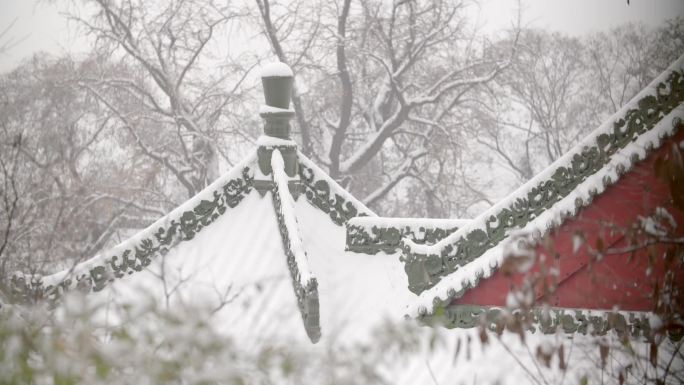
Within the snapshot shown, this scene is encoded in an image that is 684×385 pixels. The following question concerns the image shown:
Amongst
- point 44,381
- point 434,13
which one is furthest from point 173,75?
point 44,381

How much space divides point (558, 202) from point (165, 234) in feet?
11.6

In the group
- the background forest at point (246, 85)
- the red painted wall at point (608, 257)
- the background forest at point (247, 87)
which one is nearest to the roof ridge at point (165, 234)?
the red painted wall at point (608, 257)

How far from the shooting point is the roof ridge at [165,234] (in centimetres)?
609

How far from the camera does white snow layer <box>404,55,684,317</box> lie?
404cm

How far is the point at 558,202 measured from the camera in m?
4.29

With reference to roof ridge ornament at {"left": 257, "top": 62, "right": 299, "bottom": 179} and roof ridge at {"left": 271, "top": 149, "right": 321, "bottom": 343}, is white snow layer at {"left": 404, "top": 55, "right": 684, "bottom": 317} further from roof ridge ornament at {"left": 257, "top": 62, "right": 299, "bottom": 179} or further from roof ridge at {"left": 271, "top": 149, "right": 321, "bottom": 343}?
roof ridge ornament at {"left": 257, "top": 62, "right": 299, "bottom": 179}

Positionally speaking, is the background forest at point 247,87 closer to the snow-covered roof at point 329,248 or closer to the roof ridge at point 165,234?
the roof ridge at point 165,234

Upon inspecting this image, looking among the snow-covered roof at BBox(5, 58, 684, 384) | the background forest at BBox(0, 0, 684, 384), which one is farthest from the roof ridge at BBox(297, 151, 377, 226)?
the background forest at BBox(0, 0, 684, 384)

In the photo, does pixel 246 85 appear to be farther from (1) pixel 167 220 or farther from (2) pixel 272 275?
(2) pixel 272 275

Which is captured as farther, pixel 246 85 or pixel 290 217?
pixel 246 85

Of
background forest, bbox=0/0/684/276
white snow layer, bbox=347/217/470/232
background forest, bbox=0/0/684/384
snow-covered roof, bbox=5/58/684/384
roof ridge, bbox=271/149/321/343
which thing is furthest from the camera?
background forest, bbox=0/0/684/276

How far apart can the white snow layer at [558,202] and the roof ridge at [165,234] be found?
98.7 inches

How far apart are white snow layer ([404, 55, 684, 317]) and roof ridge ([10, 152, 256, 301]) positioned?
2.51m

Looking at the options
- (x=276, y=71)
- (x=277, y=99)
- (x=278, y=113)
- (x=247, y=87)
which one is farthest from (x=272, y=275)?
(x=247, y=87)
